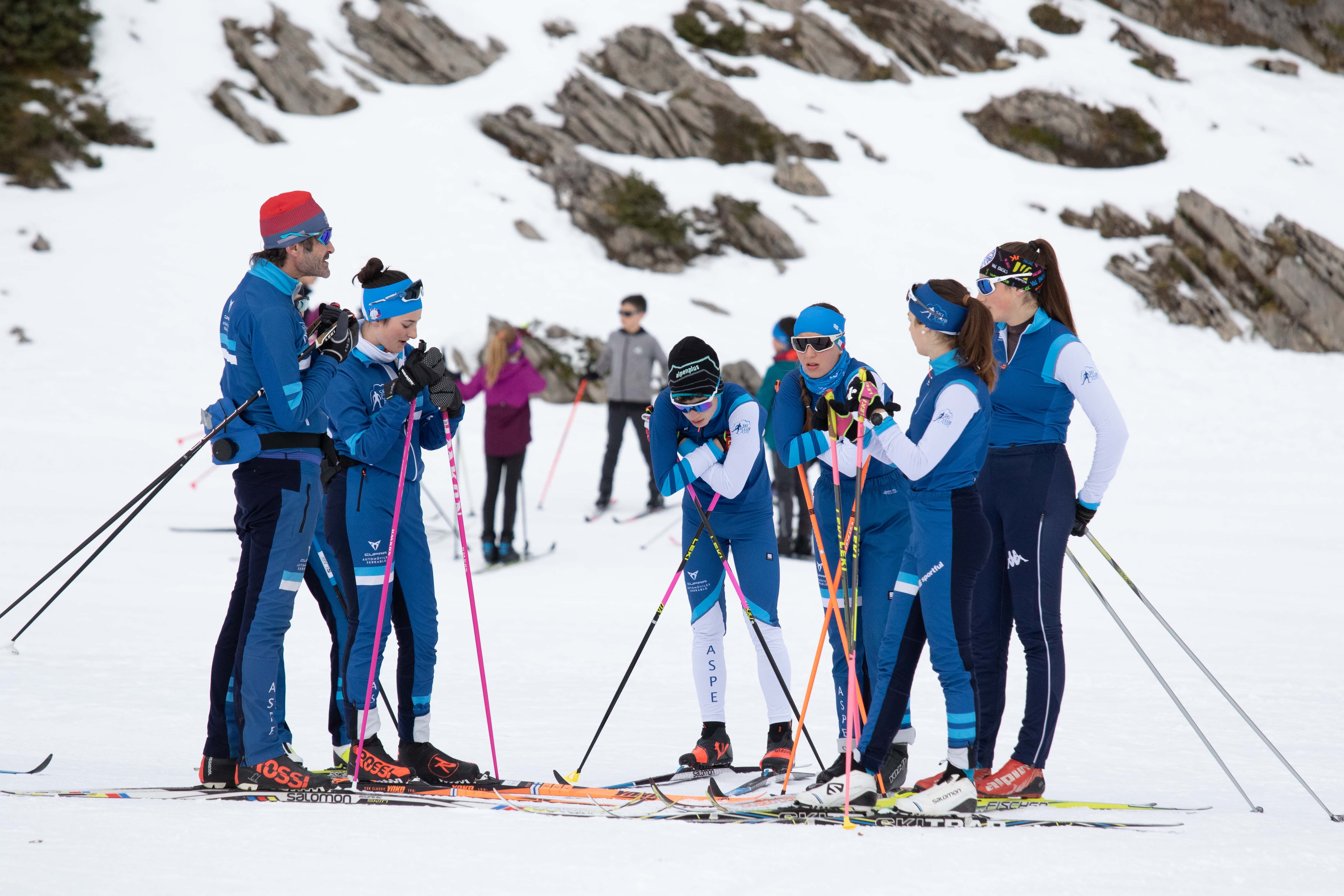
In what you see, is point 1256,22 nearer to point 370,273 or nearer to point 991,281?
point 991,281

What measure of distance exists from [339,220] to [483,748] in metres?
17.9

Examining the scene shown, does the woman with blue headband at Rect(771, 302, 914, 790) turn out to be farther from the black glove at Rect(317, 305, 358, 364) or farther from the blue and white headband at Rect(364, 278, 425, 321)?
the black glove at Rect(317, 305, 358, 364)

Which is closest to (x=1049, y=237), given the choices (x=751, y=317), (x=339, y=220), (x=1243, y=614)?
(x=751, y=317)

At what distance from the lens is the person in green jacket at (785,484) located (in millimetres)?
8883

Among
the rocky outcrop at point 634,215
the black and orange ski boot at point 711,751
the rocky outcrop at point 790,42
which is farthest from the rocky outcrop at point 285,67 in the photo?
the black and orange ski boot at point 711,751

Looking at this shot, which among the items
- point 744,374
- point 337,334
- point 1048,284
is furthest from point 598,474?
point 1048,284

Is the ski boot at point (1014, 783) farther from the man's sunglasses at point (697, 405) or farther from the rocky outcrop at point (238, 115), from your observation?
the rocky outcrop at point (238, 115)

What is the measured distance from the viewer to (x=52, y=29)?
73.7ft

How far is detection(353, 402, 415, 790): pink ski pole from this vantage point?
153 inches

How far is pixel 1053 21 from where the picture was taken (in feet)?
105

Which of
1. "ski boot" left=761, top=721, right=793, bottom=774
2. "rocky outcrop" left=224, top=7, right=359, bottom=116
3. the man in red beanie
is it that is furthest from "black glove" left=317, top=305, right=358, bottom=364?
"rocky outcrop" left=224, top=7, right=359, bottom=116

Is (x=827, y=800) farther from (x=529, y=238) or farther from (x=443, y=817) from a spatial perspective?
(x=529, y=238)

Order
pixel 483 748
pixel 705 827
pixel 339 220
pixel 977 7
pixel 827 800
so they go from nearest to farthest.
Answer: pixel 705 827 → pixel 827 800 → pixel 483 748 → pixel 339 220 → pixel 977 7

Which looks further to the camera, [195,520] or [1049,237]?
[1049,237]
